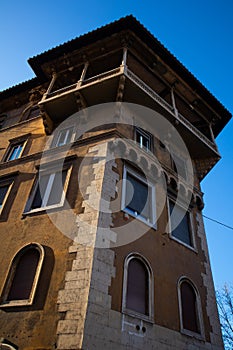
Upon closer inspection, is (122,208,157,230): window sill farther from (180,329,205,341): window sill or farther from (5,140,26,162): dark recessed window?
(5,140,26,162): dark recessed window

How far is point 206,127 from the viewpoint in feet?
59.1

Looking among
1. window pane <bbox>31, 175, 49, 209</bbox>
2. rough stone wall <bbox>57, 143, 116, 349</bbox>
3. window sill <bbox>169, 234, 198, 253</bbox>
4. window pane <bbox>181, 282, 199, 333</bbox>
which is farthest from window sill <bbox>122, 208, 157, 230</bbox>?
window pane <bbox>31, 175, 49, 209</bbox>

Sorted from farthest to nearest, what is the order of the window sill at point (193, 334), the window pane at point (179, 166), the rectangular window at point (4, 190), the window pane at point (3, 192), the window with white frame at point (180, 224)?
the window pane at point (179, 166)
the window pane at point (3, 192)
the rectangular window at point (4, 190)
the window with white frame at point (180, 224)
the window sill at point (193, 334)

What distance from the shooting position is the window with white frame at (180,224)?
1223 cm

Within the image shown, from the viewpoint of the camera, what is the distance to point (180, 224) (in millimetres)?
12891

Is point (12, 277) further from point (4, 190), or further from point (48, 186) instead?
point (4, 190)

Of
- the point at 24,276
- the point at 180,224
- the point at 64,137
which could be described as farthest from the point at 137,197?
the point at 64,137

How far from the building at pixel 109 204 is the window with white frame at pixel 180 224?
0.24ft

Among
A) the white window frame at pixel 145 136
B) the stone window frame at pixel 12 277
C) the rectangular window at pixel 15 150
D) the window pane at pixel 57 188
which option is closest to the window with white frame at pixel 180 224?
the white window frame at pixel 145 136

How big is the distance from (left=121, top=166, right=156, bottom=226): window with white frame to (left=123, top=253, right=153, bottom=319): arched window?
1.84 m

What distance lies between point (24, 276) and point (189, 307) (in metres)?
6.29

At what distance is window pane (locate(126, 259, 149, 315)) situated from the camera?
8703 mm

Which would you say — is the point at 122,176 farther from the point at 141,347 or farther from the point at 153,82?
the point at 153,82

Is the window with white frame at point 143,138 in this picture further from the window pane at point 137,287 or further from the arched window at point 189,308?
the arched window at point 189,308
